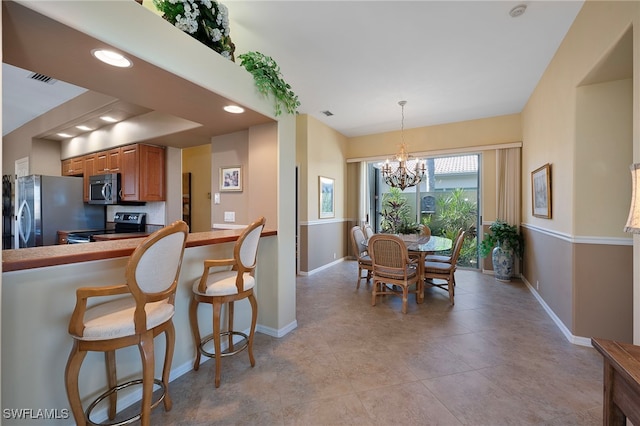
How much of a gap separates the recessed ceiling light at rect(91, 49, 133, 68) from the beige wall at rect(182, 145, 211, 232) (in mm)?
3902

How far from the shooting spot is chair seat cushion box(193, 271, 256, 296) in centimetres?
184

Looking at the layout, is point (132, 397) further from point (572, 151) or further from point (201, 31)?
point (572, 151)

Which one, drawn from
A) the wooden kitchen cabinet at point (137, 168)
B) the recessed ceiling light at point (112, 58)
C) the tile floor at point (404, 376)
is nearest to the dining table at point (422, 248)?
the tile floor at point (404, 376)

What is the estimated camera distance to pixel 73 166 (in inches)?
170

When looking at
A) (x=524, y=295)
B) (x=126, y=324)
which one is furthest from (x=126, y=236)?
(x=524, y=295)

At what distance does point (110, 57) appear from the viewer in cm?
142

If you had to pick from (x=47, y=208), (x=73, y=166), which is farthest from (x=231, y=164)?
(x=73, y=166)

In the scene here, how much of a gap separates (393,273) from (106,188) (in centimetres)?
417

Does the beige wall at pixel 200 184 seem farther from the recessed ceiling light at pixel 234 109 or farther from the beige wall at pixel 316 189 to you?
the recessed ceiling light at pixel 234 109

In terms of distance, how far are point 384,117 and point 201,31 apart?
3690 millimetres

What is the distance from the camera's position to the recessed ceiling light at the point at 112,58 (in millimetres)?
1366

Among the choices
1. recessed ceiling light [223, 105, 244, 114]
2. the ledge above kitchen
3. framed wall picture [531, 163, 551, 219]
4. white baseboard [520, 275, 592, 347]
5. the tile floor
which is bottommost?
the tile floor

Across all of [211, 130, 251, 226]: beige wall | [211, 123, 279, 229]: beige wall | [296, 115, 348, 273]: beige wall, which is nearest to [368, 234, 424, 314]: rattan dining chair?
[211, 123, 279, 229]: beige wall

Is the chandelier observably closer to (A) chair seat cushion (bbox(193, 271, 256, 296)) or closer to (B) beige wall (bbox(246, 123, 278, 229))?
(B) beige wall (bbox(246, 123, 278, 229))
